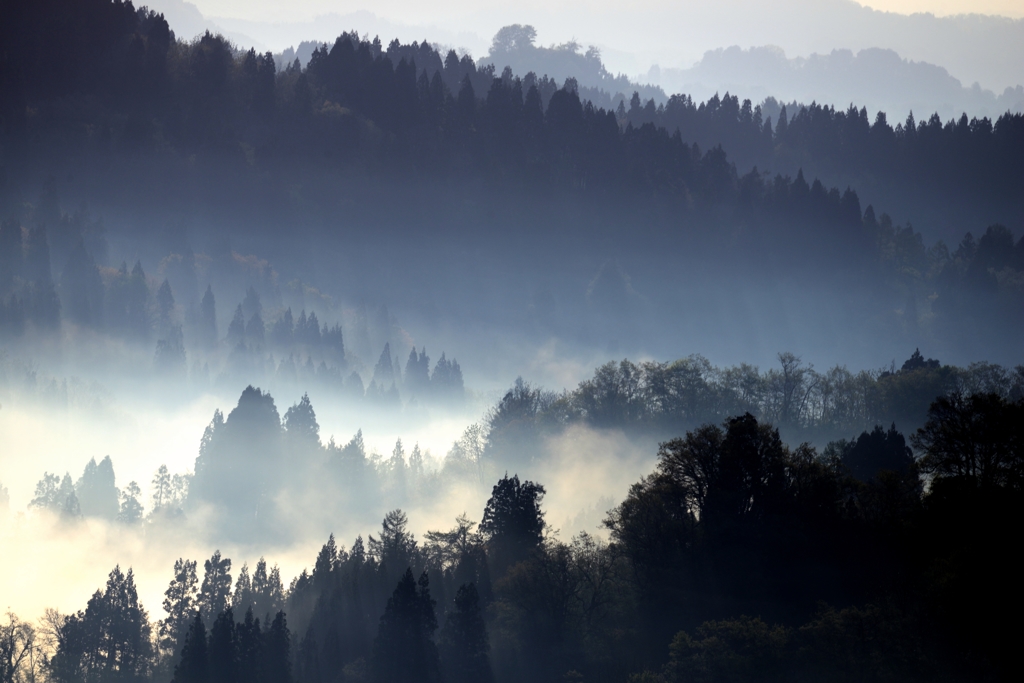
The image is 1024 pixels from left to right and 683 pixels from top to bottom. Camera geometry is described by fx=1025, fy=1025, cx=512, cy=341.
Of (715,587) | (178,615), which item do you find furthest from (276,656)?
(715,587)

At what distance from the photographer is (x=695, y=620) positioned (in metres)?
79.4

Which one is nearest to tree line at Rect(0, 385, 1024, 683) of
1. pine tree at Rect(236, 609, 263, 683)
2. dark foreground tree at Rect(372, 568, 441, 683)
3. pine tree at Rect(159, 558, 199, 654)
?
dark foreground tree at Rect(372, 568, 441, 683)

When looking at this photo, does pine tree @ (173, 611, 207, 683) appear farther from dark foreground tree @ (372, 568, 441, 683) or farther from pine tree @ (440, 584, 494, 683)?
pine tree @ (440, 584, 494, 683)

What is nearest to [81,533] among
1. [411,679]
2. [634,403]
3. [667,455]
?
[634,403]

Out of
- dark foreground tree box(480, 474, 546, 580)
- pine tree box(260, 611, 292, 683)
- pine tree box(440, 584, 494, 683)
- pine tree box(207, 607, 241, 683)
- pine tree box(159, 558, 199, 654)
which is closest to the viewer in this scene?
pine tree box(440, 584, 494, 683)

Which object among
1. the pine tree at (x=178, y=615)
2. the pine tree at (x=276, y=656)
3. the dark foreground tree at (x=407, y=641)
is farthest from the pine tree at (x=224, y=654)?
the pine tree at (x=178, y=615)

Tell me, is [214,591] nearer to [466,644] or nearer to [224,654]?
[224,654]

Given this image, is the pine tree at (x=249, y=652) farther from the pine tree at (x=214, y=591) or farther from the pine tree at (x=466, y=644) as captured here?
the pine tree at (x=214, y=591)

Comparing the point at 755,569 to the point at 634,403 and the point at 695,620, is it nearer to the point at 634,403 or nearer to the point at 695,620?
the point at 695,620

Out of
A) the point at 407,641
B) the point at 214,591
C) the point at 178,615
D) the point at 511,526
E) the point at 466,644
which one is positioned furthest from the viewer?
the point at 214,591

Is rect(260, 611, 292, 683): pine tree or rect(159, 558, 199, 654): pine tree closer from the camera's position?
rect(260, 611, 292, 683): pine tree

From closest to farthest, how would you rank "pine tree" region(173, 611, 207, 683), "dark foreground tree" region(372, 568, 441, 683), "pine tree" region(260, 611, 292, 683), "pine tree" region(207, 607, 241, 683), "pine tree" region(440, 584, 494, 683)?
1. "pine tree" region(440, 584, 494, 683)
2. "dark foreground tree" region(372, 568, 441, 683)
3. "pine tree" region(207, 607, 241, 683)
4. "pine tree" region(260, 611, 292, 683)
5. "pine tree" region(173, 611, 207, 683)

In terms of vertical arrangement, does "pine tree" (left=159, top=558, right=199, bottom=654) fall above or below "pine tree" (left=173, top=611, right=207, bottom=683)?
above

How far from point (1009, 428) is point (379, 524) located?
139984mm
